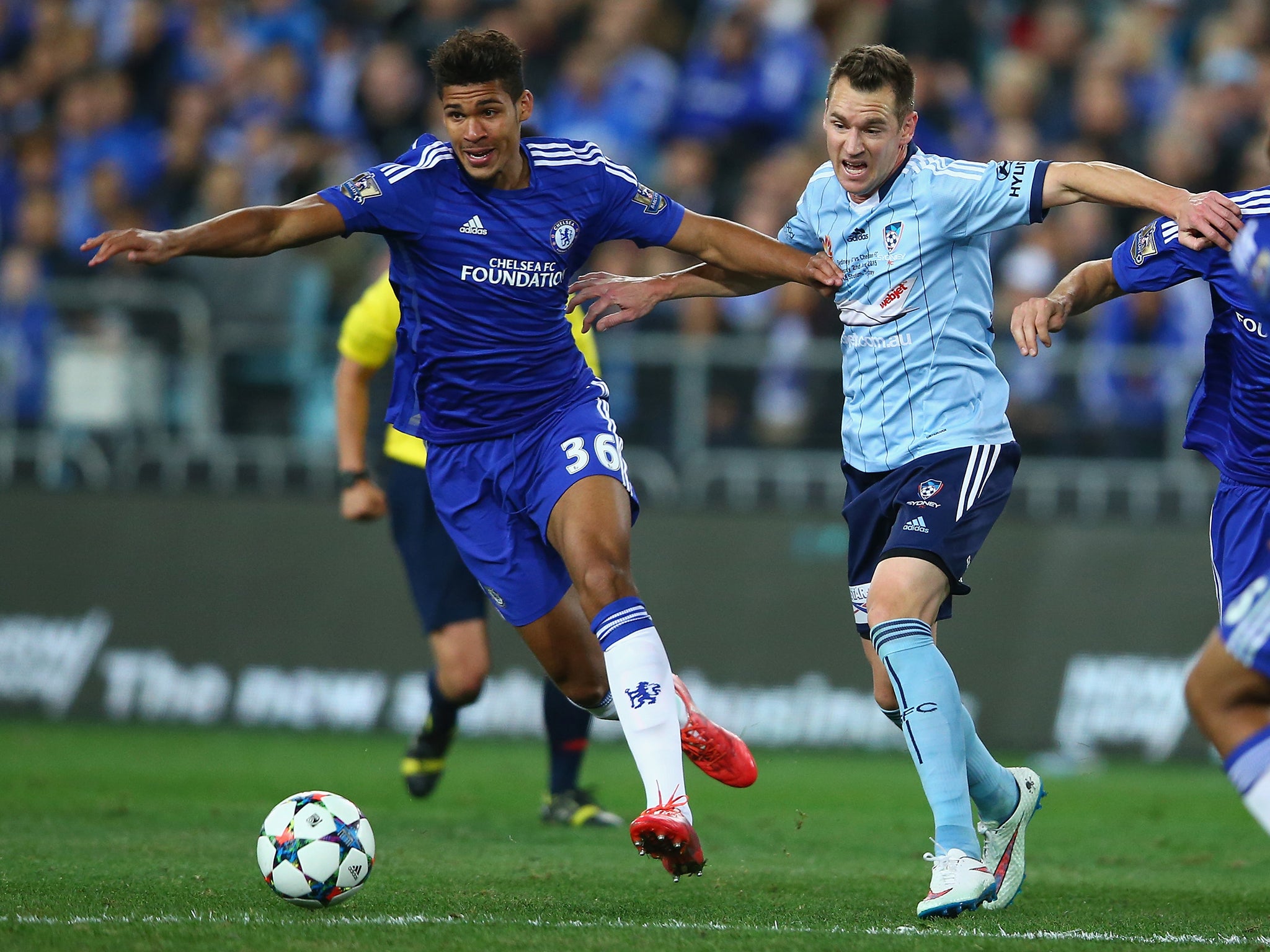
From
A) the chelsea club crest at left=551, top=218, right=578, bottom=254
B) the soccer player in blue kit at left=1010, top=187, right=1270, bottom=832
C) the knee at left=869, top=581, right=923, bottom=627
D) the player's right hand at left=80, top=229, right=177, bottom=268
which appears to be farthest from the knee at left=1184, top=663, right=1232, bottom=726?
the player's right hand at left=80, top=229, right=177, bottom=268

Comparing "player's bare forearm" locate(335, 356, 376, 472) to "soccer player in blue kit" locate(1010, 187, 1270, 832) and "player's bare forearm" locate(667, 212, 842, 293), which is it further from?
"soccer player in blue kit" locate(1010, 187, 1270, 832)

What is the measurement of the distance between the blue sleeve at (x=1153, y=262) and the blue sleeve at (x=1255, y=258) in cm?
30

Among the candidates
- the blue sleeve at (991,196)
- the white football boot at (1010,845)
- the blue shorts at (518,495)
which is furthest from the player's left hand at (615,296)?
the white football boot at (1010,845)

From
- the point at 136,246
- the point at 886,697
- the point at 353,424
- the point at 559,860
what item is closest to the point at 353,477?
the point at 353,424

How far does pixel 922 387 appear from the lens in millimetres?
5711

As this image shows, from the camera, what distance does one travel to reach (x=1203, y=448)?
5.56 metres

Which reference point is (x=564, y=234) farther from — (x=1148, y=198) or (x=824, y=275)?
(x=1148, y=198)

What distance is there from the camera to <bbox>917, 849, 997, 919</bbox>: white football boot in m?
5.11

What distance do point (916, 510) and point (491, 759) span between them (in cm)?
595

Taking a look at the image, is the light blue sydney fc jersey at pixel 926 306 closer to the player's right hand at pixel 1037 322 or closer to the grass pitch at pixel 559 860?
the player's right hand at pixel 1037 322

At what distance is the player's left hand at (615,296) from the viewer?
623cm

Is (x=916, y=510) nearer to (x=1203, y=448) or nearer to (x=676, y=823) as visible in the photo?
(x=1203, y=448)

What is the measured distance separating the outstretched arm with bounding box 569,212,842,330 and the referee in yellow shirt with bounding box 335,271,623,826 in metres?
1.71

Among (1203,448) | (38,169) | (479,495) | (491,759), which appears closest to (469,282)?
(479,495)
